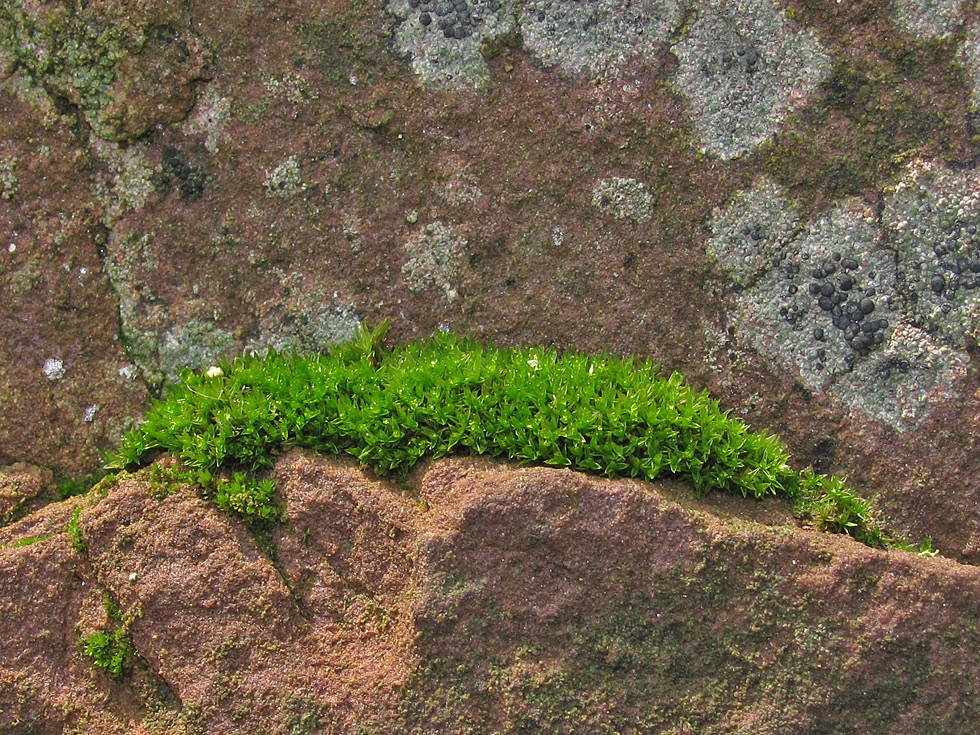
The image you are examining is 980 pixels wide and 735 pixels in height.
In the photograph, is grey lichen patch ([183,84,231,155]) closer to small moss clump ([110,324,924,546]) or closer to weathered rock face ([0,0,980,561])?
weathered rock face ([0,0,980,561])

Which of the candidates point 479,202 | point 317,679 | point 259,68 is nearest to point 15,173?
point 259,68

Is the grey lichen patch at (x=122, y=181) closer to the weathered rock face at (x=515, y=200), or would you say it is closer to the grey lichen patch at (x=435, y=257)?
the weathered rock face at (x=515, y=200)

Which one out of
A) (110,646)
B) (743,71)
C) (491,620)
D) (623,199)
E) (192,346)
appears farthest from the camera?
(192,346)

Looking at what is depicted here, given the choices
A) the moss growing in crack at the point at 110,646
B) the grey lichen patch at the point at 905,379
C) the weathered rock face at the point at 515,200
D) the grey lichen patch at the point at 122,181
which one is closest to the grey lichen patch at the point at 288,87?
the weathered rock face at the point at 515,200

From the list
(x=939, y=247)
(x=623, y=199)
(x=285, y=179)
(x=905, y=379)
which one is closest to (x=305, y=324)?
(x=285, y=179)

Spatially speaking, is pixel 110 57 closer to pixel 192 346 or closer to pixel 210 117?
pixel 210 117

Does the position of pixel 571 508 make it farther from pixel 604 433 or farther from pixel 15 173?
pixel 15 173
